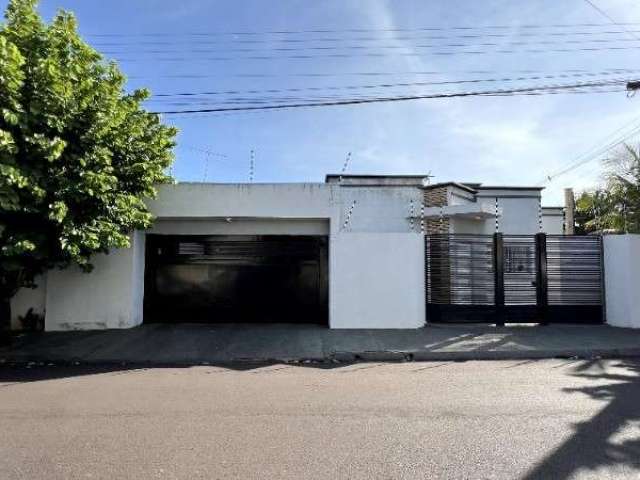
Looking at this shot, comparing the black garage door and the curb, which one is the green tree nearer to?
the curb

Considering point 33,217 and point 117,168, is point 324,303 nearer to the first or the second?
point 117,168

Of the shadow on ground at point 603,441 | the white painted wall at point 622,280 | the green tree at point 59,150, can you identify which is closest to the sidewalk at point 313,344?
the white painted wall at point 622,280

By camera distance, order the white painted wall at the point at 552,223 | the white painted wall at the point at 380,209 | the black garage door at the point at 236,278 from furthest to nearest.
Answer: the white painted wall at the point at 552,223 < the white painted wall at the point at 380,209 < the black garage door at the point at 236,278

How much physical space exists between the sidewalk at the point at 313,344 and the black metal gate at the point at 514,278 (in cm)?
46

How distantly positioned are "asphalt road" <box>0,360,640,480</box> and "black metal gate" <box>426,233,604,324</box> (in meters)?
3.63

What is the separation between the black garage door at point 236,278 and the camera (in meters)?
11.8

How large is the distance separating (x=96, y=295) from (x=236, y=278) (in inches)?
124

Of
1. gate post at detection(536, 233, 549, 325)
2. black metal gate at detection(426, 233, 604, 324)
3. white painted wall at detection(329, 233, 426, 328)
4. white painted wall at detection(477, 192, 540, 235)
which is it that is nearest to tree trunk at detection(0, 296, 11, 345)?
white painted wall at detection(329, 233, 426, 328)

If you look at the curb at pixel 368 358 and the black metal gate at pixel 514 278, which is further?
the black metal gate at pixel 514 278

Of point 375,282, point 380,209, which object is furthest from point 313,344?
point 380,209

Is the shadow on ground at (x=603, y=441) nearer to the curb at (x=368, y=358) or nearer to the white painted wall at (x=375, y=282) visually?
the curb at (x=368, y=358)

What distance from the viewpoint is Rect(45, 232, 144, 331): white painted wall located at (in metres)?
10.7

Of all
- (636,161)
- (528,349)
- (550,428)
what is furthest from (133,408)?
(636,161)

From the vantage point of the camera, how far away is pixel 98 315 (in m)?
10.8
